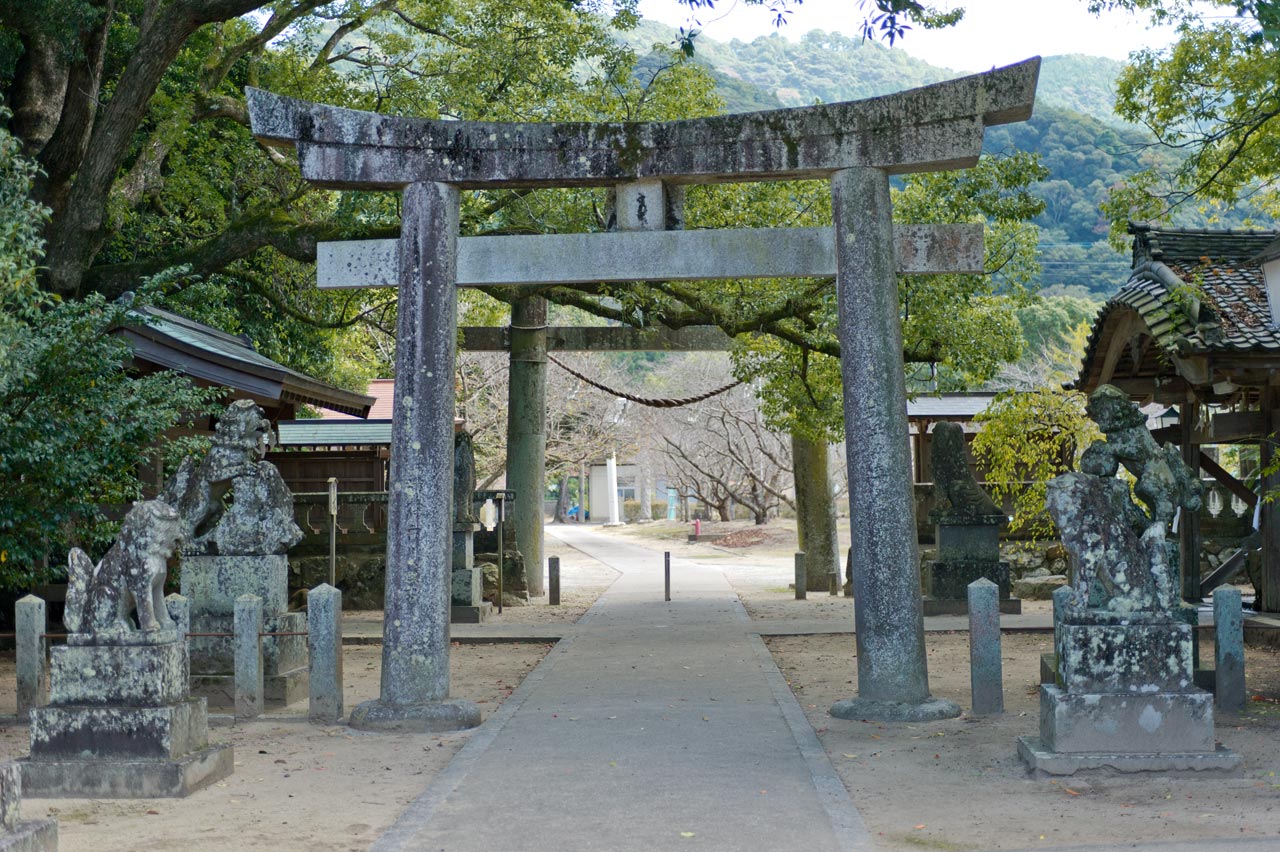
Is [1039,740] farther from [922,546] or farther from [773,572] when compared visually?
[773,572]

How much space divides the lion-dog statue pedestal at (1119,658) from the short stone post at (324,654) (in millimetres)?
5027

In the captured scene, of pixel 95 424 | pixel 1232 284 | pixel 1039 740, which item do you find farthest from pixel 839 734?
pixel 1232 284

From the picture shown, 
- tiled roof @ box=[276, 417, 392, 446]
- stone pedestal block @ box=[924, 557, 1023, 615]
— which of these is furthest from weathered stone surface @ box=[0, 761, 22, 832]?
tiled roof @ box=[276, 417, 392, 446]

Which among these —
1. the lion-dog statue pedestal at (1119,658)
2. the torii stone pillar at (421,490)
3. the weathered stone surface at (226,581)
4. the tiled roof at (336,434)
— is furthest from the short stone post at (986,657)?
the tiled roof at (336,434)

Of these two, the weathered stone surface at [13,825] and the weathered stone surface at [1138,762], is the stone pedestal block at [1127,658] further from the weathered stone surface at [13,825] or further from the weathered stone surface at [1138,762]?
the weathered stone surface at [13,825]

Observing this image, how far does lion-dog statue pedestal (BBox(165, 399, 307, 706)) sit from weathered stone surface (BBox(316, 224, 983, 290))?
75.2 inches

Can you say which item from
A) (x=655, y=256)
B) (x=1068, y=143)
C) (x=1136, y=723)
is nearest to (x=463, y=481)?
(x=655, y=256)

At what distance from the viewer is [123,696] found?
6906mm

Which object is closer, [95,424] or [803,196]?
[95,424]

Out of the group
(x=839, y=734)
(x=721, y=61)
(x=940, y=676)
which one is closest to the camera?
(x=839, y=734)

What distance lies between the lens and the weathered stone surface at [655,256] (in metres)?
9.14

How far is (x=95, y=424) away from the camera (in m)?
10.2

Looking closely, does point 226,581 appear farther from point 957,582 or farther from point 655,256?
point 957,582

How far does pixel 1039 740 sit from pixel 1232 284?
8561mm
